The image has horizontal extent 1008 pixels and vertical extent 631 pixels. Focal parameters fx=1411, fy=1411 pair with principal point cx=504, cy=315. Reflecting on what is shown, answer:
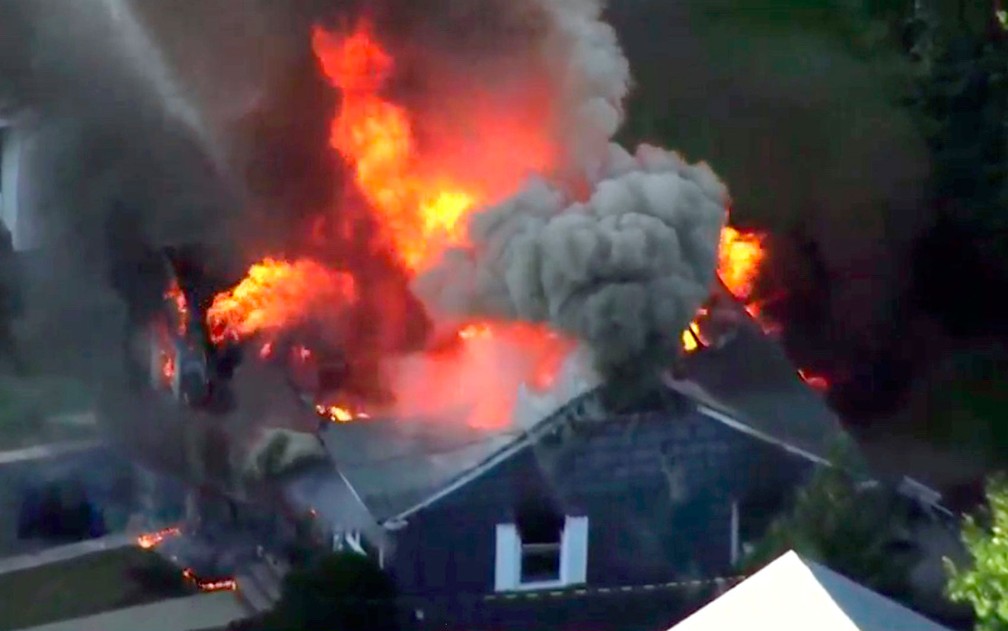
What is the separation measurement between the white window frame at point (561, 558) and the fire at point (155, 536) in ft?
4.48

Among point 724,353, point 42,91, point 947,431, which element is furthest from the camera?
point 947,431

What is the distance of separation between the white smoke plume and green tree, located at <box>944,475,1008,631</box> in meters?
1.45

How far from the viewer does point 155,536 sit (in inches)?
233

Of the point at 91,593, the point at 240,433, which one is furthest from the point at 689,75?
the point at 91,593

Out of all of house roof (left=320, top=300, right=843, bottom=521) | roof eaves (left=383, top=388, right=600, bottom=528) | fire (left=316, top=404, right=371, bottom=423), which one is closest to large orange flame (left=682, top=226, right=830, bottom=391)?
house roof (left=320, top=300, right=843, bottom=521)

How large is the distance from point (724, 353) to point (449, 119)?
1582mm

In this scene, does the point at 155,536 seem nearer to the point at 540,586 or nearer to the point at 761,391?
the point at 540,586

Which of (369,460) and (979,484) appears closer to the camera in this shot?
(369,460)

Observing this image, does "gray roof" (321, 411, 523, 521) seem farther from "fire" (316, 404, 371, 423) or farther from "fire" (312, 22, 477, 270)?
"fire" (312, 22, 477, 270)

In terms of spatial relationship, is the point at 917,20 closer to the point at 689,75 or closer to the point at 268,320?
the point at 689,75

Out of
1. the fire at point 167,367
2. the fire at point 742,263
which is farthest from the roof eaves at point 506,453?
the fire at point 167,367

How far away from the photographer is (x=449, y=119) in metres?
5.99

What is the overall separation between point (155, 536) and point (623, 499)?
1.99 metres

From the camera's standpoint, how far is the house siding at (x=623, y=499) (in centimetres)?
593
